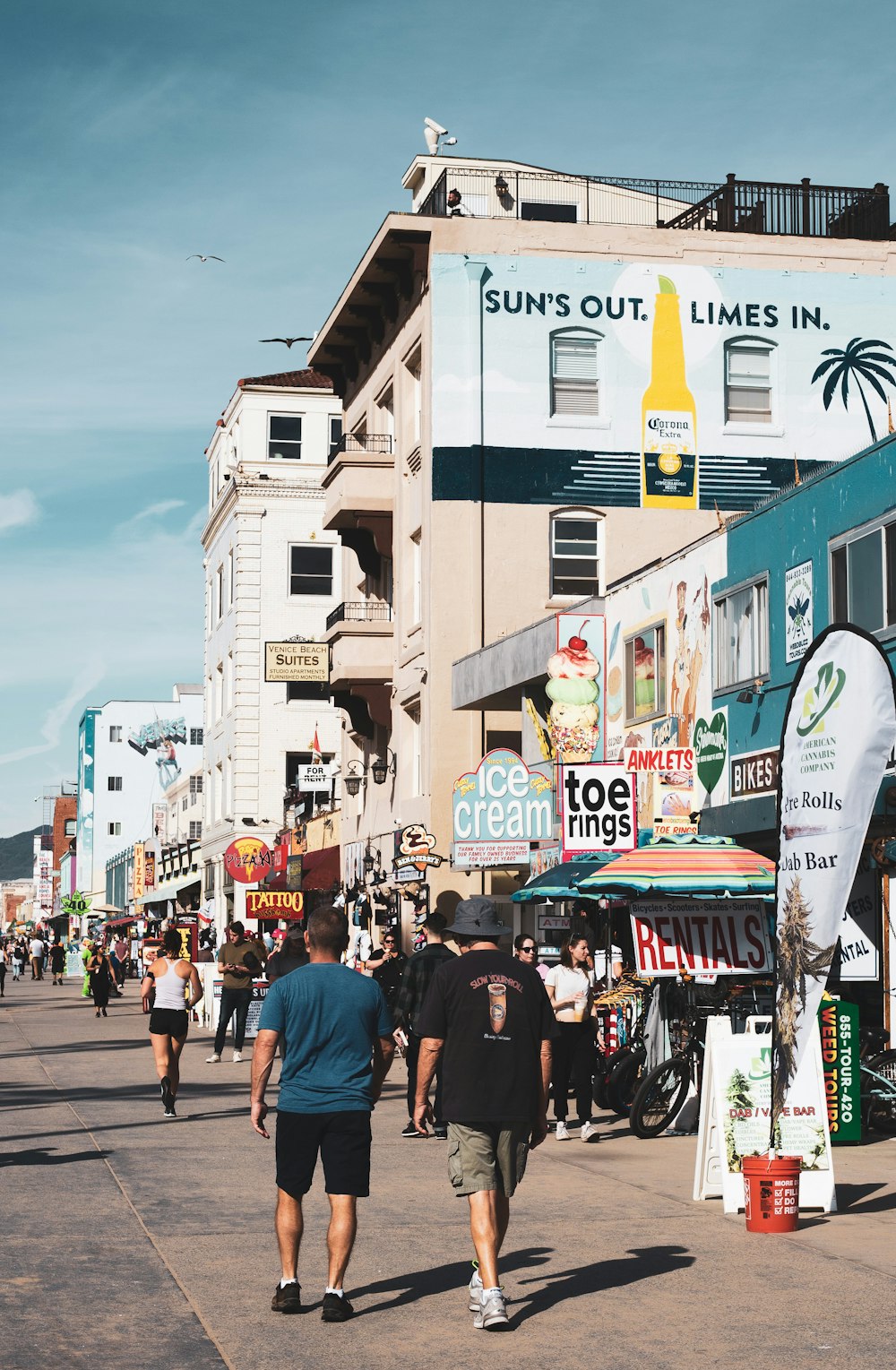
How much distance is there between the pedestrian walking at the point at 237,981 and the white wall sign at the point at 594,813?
15.0ft

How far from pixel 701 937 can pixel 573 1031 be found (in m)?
1.46

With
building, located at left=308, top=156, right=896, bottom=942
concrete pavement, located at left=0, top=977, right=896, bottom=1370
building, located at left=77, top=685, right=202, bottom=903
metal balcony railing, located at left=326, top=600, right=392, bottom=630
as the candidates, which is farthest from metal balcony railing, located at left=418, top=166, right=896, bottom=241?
building, located at left=77, top=685, right=202, bottom=903

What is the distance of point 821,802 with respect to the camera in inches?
431

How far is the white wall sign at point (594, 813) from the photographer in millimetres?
22812

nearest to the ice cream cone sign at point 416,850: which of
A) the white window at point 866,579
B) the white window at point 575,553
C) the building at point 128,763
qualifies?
the white window at point 575,553

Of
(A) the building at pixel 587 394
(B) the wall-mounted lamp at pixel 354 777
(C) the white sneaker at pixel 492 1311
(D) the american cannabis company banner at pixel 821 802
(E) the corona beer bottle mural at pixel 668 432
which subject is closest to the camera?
(C) the white sneaker at pixel 492 1311

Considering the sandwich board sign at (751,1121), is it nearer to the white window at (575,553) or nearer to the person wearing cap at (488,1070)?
the person wearing cap at (488,1070)

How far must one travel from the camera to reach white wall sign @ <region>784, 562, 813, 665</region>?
839 inches

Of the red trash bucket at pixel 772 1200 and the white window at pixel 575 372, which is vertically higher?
the white window at pixel 575 372

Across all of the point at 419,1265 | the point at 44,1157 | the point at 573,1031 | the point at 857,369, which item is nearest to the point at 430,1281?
the point at 419,1265

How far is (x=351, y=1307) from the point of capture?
8242 millimetres

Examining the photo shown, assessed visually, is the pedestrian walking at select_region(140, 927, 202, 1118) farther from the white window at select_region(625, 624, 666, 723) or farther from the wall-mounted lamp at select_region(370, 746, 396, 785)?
the wall-mounted lamp at select_region(370, 746, 396, 785)

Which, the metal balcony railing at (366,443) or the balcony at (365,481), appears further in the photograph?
the metal balcony railing at (366,443)

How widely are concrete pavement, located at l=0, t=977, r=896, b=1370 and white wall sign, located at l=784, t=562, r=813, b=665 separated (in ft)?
24.3
